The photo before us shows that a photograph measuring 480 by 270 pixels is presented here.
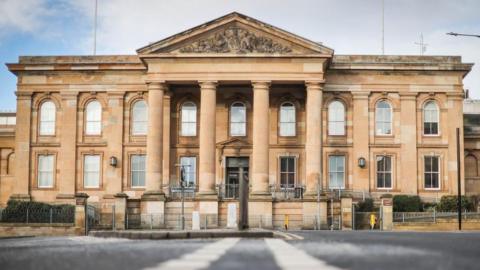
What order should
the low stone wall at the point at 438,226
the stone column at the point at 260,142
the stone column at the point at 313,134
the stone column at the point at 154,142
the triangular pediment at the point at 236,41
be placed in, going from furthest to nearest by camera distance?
the triangular pediment at the point at 236,41
the stone column at the point at 313,134
the stone column at the point at 154,142
the stone column at the point at 260,142
the low stone wall at the point at 438,226

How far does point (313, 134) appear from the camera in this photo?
51.3 meters

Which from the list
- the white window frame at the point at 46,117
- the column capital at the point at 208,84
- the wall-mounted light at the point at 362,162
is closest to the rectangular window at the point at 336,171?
the wall-mounted light at the point at 362,162

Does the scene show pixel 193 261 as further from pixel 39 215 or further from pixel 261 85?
pixel 261 85

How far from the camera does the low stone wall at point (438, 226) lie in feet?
154

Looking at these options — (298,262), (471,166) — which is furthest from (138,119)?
(298,262)

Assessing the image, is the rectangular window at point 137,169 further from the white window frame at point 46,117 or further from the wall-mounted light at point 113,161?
the white window frame at point 46,117

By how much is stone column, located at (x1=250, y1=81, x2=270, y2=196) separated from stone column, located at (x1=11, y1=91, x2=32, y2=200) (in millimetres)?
16014

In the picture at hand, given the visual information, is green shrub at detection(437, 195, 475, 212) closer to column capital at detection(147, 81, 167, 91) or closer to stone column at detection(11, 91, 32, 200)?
column capital at detection(147, 81, 167, 91)

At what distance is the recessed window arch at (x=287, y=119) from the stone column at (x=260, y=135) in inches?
191

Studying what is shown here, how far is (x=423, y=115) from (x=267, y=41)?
1221 cm

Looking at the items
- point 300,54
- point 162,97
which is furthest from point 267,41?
point 162,97

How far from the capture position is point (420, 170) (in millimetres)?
56125

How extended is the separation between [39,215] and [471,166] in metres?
29.8

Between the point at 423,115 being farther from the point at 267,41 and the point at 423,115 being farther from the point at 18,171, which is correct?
the point at 18,171
